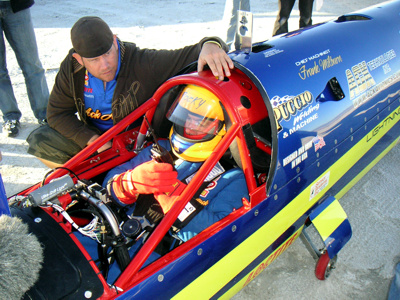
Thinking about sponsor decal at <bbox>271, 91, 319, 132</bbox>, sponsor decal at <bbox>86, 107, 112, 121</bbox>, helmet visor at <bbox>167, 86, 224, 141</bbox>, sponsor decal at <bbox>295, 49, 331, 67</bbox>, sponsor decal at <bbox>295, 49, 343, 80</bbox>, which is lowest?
sponsor decal at <bbox>86, 107, 112, 121</bbox>

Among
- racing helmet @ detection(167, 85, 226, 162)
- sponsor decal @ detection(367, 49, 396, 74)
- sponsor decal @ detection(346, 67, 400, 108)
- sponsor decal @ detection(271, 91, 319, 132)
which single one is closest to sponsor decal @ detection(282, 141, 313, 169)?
sponsor decal @ detection(271, 91, 319, 132)

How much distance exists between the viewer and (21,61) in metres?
4.05

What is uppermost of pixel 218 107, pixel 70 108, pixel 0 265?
pixel 218 107

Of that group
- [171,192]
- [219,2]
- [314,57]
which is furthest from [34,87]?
[219,2]

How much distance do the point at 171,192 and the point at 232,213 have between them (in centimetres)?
36

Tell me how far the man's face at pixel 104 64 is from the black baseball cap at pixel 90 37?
2.7 inches

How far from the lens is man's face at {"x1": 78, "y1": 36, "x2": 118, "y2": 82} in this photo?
102 inches

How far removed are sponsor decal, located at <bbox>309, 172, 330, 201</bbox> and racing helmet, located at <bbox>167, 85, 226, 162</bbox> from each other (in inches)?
28.8

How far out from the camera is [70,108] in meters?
3.13

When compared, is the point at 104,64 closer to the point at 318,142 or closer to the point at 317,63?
the point at 317,63

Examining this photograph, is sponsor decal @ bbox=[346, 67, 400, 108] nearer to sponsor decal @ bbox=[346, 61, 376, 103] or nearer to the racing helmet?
sponsor decal @ bbox=[346, 61, 376, 103]

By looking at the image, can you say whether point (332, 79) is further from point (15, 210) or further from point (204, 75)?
point (15, 210)

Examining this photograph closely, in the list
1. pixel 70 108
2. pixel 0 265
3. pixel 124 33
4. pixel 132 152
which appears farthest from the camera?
pixel 124 33

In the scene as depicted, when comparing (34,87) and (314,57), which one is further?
(34,87)
